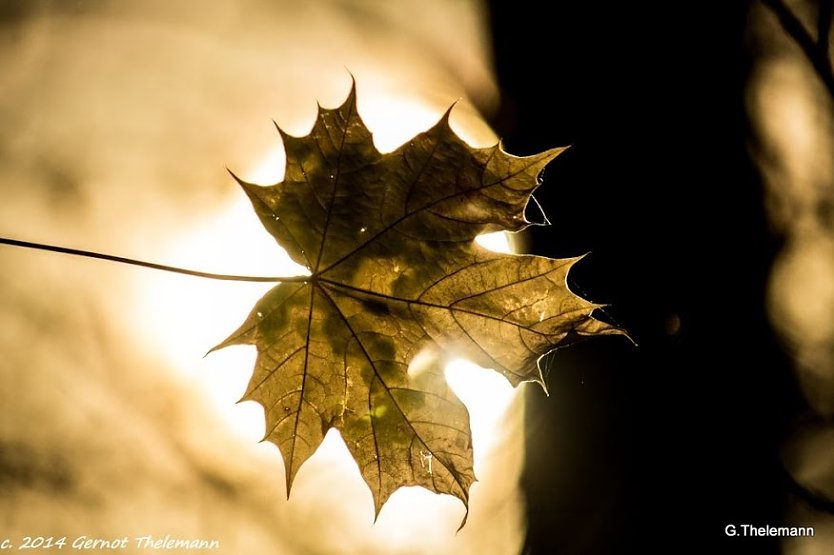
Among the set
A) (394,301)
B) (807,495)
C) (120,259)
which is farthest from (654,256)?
(120,259)

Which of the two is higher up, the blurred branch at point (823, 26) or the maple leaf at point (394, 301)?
the blurred branch at point (823, 26)

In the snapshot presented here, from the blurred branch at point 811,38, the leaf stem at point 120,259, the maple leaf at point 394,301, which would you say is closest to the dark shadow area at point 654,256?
the blurred branch at point 811,38

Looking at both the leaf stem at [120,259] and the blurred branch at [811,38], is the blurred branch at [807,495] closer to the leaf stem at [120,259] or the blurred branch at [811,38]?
the blurred branch at [811,38]

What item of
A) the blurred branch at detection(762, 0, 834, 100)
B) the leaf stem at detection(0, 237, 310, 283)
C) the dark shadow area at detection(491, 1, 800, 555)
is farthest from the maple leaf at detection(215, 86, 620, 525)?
the blurred branch at detection(762, 0, 834, 100)

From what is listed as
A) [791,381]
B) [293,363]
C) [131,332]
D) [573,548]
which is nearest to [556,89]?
[293,363]

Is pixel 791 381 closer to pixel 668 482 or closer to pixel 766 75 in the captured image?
pixel 668 482
